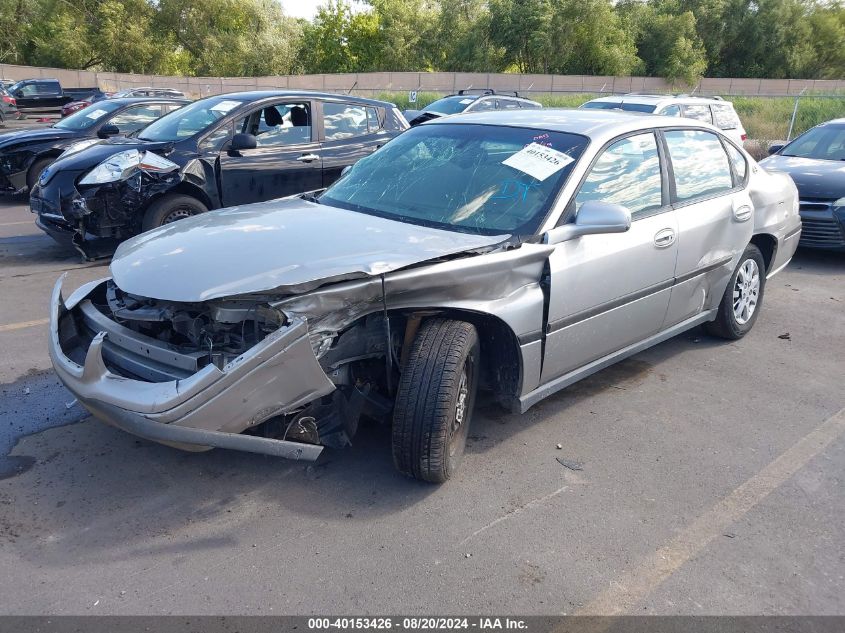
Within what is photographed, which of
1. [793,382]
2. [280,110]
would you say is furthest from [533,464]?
[280,110]

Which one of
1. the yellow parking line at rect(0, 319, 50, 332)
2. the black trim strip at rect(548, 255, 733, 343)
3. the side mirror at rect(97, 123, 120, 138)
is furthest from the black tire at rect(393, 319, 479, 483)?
the side mirror at rect(97, 123, 120, 138)

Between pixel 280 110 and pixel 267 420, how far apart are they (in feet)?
18.1

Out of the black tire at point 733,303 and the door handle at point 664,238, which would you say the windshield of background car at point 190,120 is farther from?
the black tire at point 733,303

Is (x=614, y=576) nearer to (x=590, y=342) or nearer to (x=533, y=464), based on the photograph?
(x=533, y=464)

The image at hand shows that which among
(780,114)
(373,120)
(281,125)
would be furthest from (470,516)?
(780,114)

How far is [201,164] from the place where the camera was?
7156 mm

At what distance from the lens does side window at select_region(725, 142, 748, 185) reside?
5.25m

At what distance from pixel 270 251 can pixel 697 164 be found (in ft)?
10.5

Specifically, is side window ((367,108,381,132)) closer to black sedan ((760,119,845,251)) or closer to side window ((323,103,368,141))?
side window ((323,103,368,141))

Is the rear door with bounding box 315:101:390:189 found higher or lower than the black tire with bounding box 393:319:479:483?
higher

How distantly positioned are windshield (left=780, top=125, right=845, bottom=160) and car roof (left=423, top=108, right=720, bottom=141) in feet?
17.7

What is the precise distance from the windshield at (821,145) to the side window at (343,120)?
19.2ft

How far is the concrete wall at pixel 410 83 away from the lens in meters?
39.8

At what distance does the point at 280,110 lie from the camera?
7688mm
